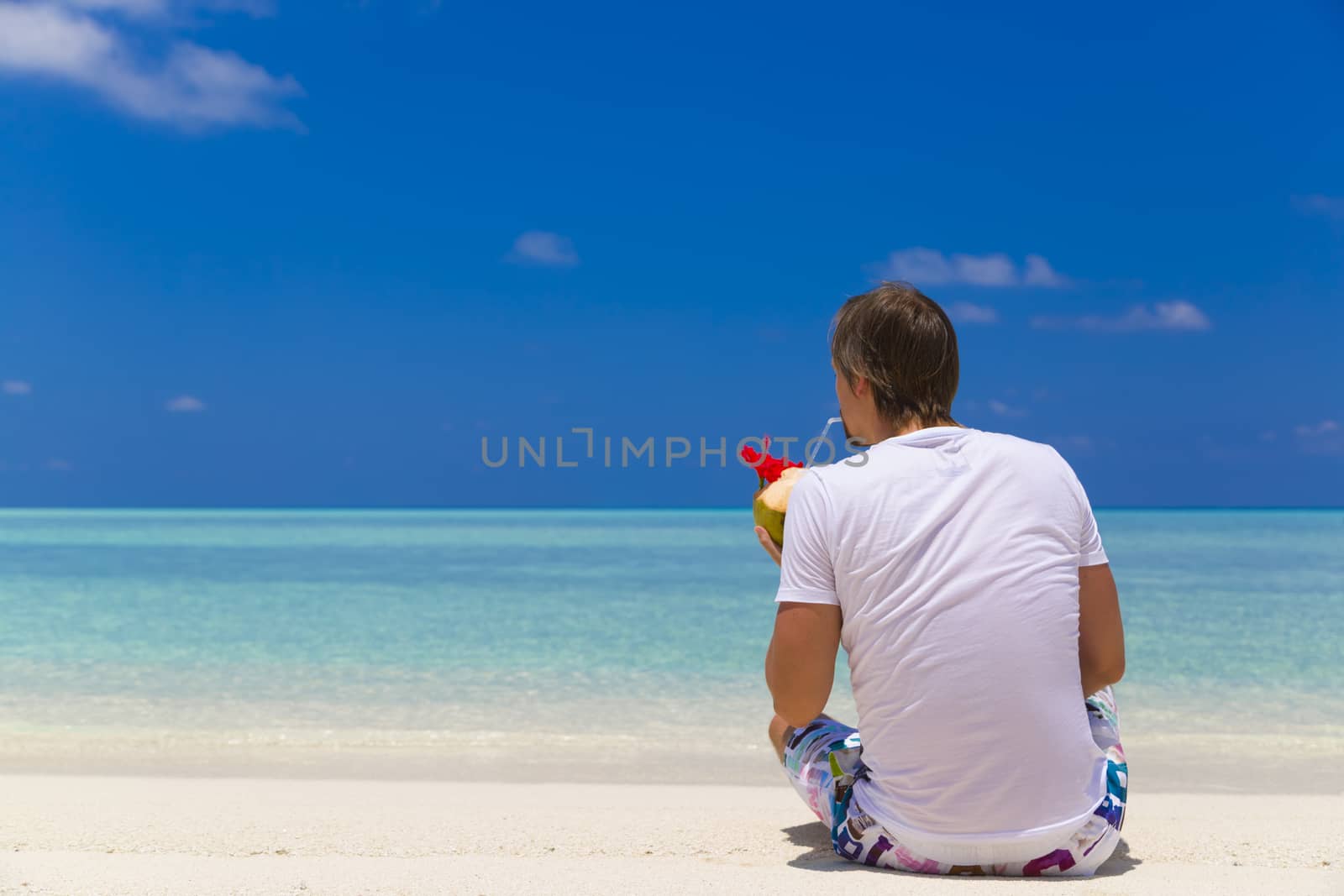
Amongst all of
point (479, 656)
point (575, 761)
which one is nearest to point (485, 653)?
point (479, 656)

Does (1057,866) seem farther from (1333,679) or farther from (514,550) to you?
(514,550)

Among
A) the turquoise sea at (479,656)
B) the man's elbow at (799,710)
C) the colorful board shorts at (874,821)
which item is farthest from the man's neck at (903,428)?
the turquoise sea at (479,656)

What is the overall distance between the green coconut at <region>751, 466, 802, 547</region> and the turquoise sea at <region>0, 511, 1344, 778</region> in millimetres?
3318

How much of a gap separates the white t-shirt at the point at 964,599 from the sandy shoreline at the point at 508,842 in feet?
0.84

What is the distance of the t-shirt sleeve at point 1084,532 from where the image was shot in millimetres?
1793

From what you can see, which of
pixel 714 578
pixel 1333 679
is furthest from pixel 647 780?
pixel 714 578

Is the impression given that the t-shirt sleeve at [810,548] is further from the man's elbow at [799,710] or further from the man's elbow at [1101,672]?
the man's elbow at [1101,672]

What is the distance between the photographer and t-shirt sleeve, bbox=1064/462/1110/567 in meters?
1.79

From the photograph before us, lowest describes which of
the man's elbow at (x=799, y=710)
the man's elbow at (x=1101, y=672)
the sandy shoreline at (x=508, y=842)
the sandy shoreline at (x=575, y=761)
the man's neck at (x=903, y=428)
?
the sandy shoreline at (x=575, y=761)

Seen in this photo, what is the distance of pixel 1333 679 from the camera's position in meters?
7.23

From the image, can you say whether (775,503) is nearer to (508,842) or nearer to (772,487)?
(772,487)

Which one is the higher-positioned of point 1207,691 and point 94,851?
point 94,851

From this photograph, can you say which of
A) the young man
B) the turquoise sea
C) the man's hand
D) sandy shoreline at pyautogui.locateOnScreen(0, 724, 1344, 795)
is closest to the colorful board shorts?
the young man

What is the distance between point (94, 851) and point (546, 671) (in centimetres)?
490
